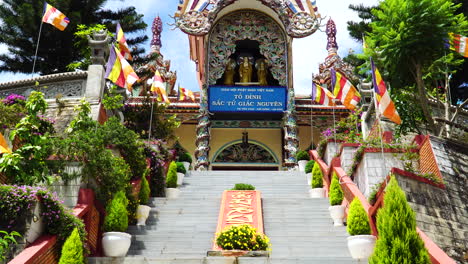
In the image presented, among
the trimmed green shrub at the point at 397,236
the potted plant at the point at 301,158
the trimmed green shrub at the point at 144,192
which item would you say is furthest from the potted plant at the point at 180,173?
the trimmed green shrub at the point at 397,236

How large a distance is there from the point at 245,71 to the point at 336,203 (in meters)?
11.6

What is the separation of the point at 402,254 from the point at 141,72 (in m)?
16.5

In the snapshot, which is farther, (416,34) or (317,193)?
(317,193)

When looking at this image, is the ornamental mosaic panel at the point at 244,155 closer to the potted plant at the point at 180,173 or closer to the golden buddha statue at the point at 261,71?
the golden buddha statue at the point at 261,71

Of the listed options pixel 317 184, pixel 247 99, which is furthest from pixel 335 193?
pixel 247 99

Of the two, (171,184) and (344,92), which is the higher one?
(344,92)

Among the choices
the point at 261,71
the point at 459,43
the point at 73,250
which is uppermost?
the point at 261,71

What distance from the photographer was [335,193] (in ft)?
38.6

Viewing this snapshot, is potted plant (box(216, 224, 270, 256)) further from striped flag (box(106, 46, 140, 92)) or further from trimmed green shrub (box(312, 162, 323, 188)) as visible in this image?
striped flag (box(106, 46, 140, 92))

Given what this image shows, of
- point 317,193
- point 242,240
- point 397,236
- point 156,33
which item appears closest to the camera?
point 397,236

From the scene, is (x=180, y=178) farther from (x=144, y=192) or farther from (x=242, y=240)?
(x=242, y=240)

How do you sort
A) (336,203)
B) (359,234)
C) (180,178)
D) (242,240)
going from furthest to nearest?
(180,178)
(336,203)
(359,234)
(242,240)

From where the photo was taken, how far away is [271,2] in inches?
838

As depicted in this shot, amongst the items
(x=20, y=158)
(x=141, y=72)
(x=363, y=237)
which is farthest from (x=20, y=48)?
(x=363, y=237)
